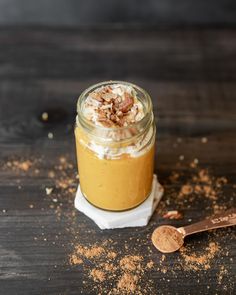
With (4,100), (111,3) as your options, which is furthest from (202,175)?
(111,3)

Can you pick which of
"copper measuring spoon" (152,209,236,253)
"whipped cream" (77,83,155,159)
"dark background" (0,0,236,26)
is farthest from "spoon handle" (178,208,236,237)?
"dark background" (0,0,236,26)

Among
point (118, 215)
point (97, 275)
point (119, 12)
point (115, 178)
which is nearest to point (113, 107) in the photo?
point (115, 178)

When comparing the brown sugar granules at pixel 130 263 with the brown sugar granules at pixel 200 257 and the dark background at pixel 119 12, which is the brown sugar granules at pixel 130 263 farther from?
the dark background at pixel 119 12

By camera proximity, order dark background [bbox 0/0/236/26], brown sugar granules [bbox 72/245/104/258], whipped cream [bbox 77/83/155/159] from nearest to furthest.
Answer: whipped cream [bbox 77/83/155/159] → brown sugar granules [bbox 72/245/104/258] → dark background [bbox 0/0/236/26]

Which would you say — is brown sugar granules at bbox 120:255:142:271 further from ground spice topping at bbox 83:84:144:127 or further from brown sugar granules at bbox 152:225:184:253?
ground spice topping at bbox 83:84:144:127

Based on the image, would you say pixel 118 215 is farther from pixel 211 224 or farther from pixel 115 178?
pixel 211 224

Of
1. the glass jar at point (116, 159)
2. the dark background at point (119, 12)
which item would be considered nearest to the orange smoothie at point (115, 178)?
the glass jar at point (116, 159)

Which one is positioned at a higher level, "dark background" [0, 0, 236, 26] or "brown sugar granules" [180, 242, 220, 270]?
"dark background" [0, 0, 236, 26]
